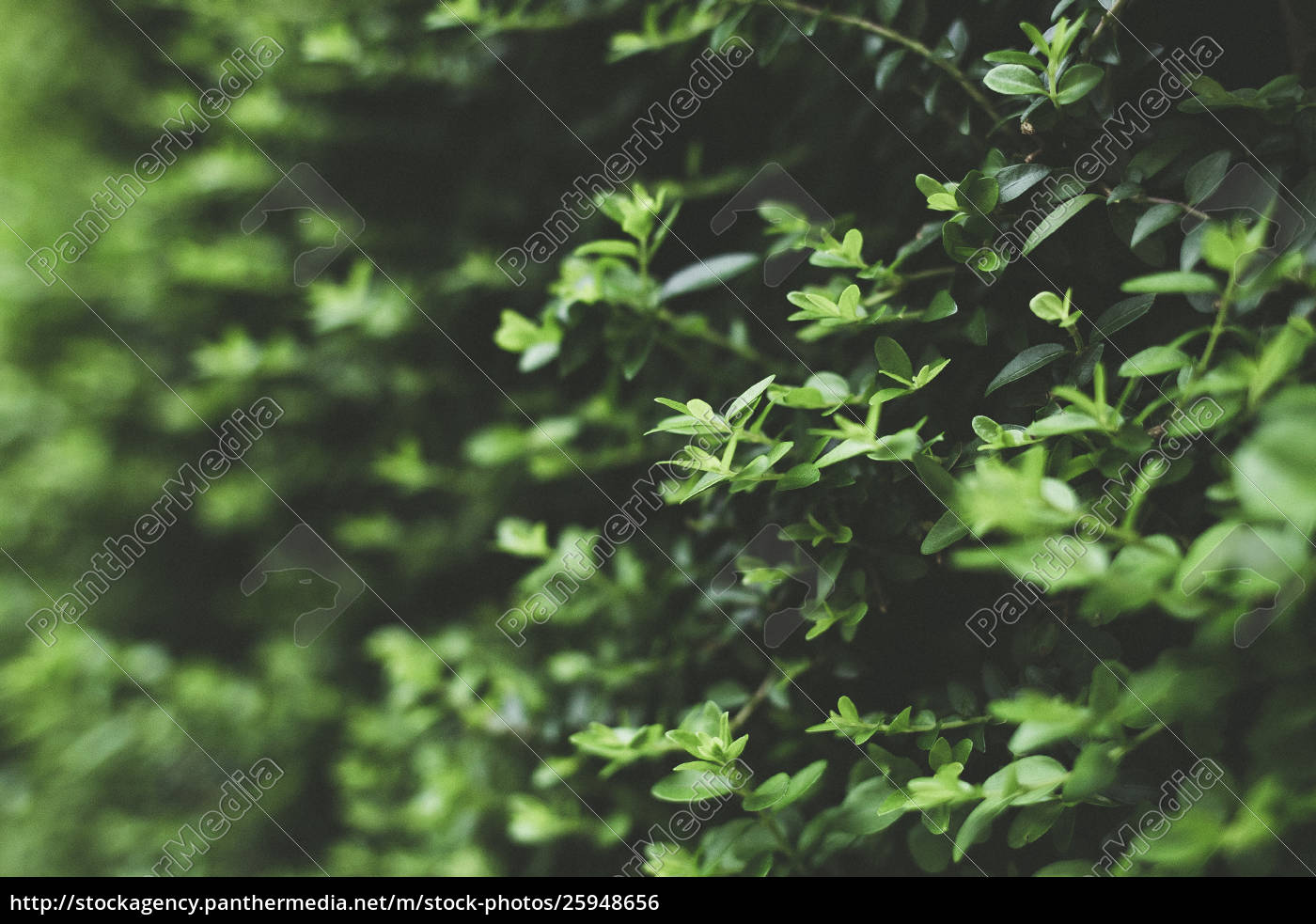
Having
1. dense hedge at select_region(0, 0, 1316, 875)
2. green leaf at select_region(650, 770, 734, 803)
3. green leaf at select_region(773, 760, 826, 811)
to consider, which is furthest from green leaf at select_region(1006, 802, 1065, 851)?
green leaf at select_region(650, 770, 734, 803)

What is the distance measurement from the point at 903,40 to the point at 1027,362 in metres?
0.43

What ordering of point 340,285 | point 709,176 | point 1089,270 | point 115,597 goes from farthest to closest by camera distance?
point 115,597 → point 340,285 → point 709,176 → point 1089,270

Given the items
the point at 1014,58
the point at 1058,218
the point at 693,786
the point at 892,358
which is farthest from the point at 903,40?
the point at 693,786

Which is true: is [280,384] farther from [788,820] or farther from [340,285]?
[788,820]

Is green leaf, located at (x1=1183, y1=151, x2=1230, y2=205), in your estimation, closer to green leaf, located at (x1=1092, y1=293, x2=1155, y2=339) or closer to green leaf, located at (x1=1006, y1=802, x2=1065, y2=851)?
green leaf, located at (x1=1092, y1=293, x2=1155, y2=339)

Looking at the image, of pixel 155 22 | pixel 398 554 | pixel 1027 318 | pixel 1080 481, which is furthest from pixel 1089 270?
pixel 155 22

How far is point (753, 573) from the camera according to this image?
35.4 inches

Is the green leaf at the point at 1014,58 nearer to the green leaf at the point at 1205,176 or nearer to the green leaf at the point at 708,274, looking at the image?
the green leaf at the point at 1205,176

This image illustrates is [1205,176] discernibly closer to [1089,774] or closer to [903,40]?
[903,40]

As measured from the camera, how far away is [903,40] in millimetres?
861

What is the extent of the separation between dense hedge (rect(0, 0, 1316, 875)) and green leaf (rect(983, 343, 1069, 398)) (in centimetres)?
1

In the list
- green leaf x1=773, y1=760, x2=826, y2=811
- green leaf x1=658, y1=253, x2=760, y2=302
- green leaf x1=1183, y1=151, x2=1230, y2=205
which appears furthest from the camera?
green leaf x1=658, y1=253, x2=760, y2=302

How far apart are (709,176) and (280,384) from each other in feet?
4.03

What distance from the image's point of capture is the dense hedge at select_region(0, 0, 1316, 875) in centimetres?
66
